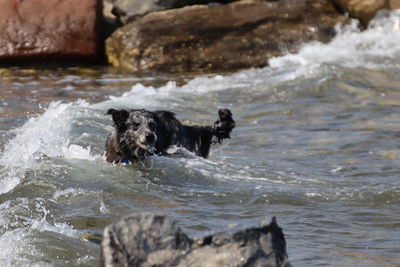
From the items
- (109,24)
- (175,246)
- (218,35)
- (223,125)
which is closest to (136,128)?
(223,125)

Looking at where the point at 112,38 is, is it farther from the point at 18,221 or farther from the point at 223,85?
the point at 18,221

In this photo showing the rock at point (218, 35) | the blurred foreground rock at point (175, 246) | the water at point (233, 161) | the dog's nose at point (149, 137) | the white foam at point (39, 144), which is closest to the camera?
the blurred foreground rock at point (175, 246)

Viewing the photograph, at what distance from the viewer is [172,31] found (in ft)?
52.7

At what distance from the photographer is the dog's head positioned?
27.5ft

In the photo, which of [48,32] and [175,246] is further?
[48,32]

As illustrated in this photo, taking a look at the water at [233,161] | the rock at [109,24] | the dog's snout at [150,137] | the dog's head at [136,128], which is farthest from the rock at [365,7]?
the dog's snout at [150,137]

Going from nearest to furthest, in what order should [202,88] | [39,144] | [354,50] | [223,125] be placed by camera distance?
1. [223,125]
2. [39,144]
3. [202,88]
4. [354,50]

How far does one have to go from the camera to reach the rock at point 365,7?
1667 centimetres

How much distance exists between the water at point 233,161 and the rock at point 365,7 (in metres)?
0.90

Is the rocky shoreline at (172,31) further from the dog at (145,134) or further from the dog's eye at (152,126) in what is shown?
the dog's eye at (152,126)

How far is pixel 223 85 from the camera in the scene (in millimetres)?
13891

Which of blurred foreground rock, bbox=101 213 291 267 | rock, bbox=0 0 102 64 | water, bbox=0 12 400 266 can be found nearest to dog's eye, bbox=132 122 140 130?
water, bbox=0 12 400 266

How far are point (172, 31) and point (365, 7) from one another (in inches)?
150

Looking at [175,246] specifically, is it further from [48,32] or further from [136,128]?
[48,32]
